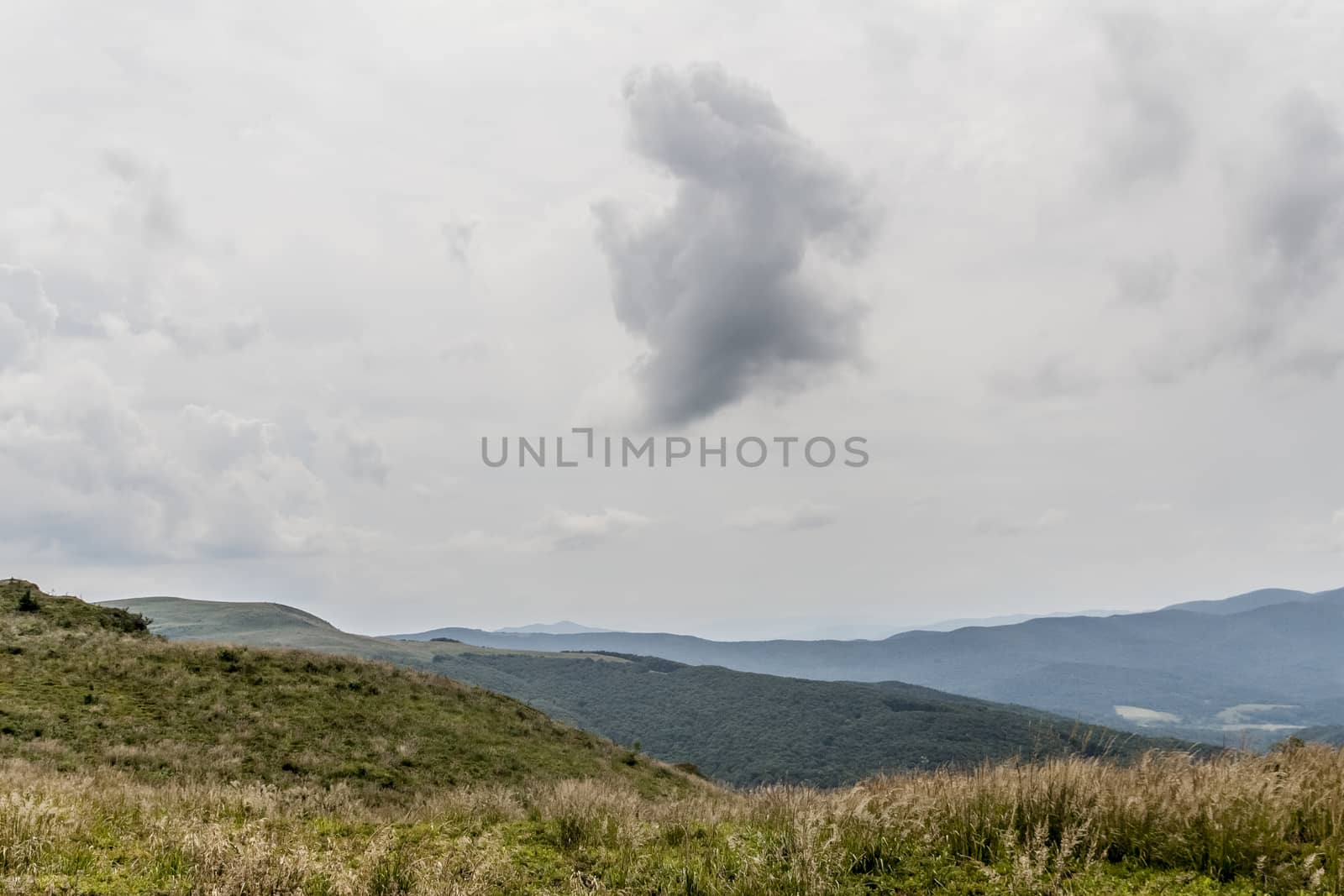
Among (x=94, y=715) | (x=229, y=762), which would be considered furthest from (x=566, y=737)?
(x=94, y=715)

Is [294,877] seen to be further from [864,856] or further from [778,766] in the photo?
[778,766]

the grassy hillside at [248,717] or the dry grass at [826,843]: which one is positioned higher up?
the dry grass at [826,843]

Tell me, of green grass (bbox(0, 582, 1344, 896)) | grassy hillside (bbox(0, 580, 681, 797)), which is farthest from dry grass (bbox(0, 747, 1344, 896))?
grassy hillside (bbox(0, 580, 681, 797))

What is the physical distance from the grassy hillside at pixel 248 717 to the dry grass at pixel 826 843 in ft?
54.2

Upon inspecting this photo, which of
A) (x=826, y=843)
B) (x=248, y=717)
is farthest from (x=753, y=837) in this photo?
(x=248, y=717)

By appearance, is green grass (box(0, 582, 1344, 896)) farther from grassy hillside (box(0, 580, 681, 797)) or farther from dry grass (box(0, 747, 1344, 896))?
grassy hillside (box(0, 580, 681, 797))

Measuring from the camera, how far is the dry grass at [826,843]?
19.2ft

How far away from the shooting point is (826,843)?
253 inches

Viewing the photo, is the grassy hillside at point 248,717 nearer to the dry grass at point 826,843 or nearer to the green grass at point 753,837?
the green grass at point 753,837

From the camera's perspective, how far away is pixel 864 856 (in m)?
6.54

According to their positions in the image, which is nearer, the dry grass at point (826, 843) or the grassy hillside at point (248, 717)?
the dry grass at point (826, 843)

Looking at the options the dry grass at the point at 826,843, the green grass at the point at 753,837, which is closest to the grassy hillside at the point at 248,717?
the green grass at the point at 753,837

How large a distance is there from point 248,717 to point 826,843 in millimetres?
29634

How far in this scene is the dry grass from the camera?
5.84m
